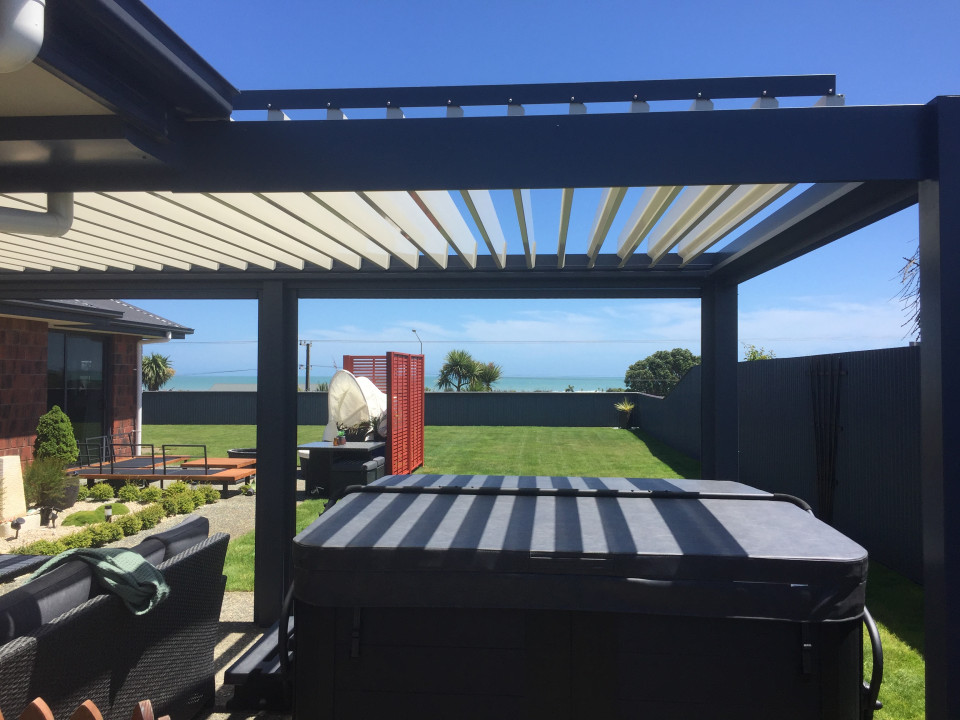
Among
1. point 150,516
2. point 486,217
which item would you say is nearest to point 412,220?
point 486,217

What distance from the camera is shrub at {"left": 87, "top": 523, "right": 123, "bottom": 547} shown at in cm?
621

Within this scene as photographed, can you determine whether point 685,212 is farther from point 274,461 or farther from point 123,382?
point 123,382

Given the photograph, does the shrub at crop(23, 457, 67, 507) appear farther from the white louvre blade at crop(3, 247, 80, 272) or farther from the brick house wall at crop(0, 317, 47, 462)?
the white louvre blade at crop(3, 247, 80, 272)

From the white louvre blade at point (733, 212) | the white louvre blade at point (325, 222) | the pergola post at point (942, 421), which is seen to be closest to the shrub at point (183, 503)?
the white louvre blade at point (325, 222)

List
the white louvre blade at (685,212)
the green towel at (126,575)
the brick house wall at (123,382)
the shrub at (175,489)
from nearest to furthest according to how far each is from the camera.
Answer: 1. the green towel at (126,575)
2. the white louvre blade at (685,212)
3. the shrub at (175,489)
4. the brick house wall at (123,382)

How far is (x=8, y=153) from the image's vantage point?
2355 millimetres

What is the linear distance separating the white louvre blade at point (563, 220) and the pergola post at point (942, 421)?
4.24 feet

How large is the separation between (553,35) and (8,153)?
155 inches

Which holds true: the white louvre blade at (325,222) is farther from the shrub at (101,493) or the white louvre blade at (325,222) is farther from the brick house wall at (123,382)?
the brick house wall at (123,382)

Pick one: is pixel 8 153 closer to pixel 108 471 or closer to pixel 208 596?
pixel 208 596

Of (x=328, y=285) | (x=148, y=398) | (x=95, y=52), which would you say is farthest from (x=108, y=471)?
(x=148, y=398)

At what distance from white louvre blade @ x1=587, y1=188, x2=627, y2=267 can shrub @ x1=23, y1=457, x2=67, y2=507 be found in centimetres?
780

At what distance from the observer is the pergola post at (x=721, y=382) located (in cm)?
453

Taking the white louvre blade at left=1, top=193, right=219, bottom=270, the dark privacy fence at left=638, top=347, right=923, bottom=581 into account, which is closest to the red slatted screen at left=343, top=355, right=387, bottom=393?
the dark privacy fence at left=638, top=347, right=923, bottom=581
